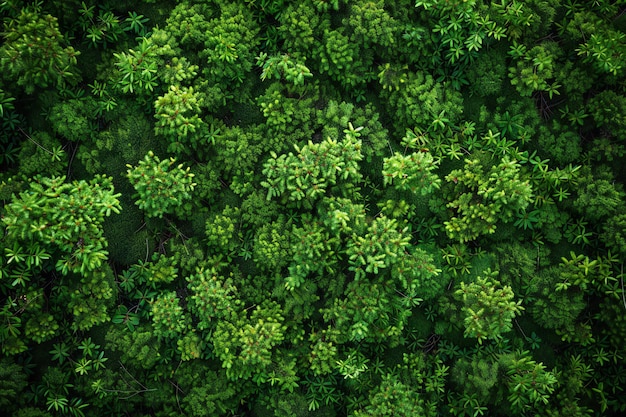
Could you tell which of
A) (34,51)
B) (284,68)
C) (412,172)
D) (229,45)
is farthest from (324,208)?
(34,51)

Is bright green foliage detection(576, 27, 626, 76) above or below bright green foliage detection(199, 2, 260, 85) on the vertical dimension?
above

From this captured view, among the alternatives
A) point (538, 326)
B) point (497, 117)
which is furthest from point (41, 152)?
point (538, 326)

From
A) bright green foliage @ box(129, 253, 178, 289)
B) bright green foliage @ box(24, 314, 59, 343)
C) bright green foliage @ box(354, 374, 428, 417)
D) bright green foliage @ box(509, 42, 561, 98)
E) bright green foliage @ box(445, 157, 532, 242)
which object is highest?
bright green foliage @ box(509, 42, 561, 98)

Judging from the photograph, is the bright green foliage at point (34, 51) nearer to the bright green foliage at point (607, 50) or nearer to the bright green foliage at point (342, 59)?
the bright green foliage at point (342, 59)

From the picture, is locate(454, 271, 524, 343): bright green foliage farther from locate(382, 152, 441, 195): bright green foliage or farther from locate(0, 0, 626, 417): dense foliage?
locate(382, 152, 441, 195): bright green foliage

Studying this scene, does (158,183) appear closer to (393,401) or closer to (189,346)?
(189,346)

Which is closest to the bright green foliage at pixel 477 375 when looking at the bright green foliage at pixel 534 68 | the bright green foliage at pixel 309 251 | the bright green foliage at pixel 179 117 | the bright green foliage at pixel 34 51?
the bright green foliage at pixel 309 251

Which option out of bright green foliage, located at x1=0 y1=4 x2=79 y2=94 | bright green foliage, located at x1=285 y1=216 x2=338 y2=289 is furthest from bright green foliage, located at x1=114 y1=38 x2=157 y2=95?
bright green foliage, located at x1=285 y1=216 x2=338 y2=289
